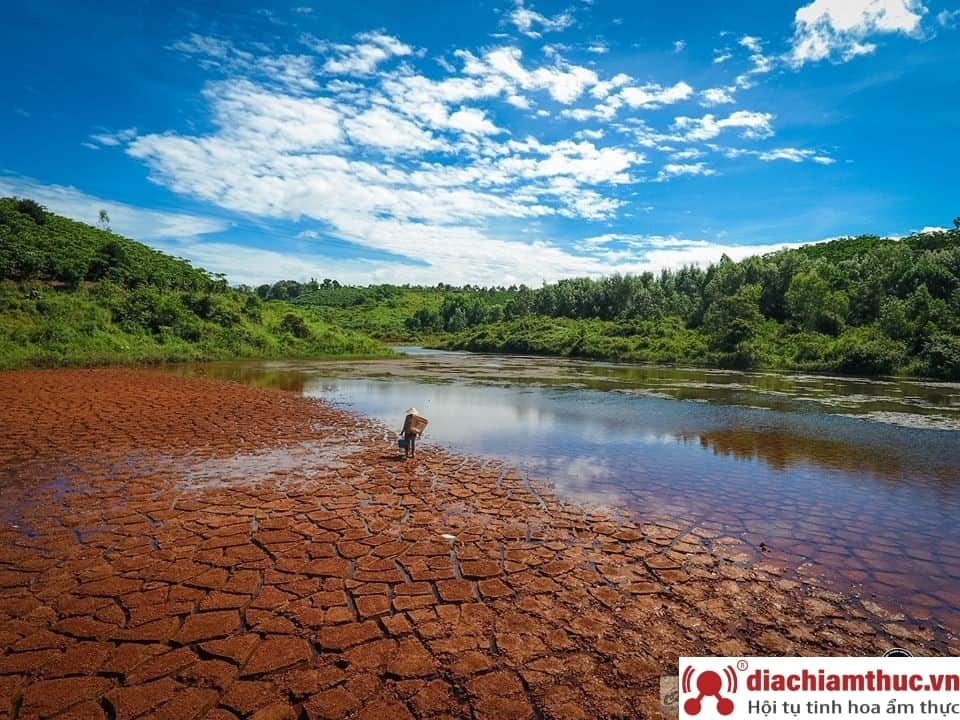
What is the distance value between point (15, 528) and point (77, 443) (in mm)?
4863

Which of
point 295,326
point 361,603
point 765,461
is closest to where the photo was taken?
point 361,603

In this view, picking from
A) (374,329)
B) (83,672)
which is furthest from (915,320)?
(374,329)

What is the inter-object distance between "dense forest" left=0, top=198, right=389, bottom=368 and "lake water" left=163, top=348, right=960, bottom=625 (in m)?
14.4

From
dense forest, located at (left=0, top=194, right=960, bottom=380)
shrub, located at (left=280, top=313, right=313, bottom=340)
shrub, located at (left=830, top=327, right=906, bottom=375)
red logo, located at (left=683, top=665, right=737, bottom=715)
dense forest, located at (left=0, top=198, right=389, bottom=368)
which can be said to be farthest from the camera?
shrub, located at (left=280, top=313, right=313, bottom=340)

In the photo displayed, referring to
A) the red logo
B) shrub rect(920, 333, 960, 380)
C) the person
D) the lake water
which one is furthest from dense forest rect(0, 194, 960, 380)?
the red logo

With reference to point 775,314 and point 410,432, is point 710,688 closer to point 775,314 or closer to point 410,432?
point 410,432

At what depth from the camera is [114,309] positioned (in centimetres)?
3262

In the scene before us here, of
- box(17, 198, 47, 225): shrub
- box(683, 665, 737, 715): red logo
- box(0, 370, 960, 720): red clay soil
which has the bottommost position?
box(0, 370, 960, 720): red clay soil

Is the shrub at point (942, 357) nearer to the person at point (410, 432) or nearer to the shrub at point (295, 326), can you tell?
the person at point (410, 432)

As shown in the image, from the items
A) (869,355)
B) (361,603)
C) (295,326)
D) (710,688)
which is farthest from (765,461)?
(295,326)

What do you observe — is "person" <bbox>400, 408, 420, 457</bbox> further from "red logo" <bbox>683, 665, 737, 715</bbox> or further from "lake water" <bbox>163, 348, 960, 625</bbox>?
"red logo" <bbox>683, 665, 737, 715</bbox>

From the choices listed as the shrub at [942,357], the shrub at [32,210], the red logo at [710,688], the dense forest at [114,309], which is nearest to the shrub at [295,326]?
the dense forest at [114,309]

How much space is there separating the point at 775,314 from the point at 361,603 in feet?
215

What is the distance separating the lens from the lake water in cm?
561
